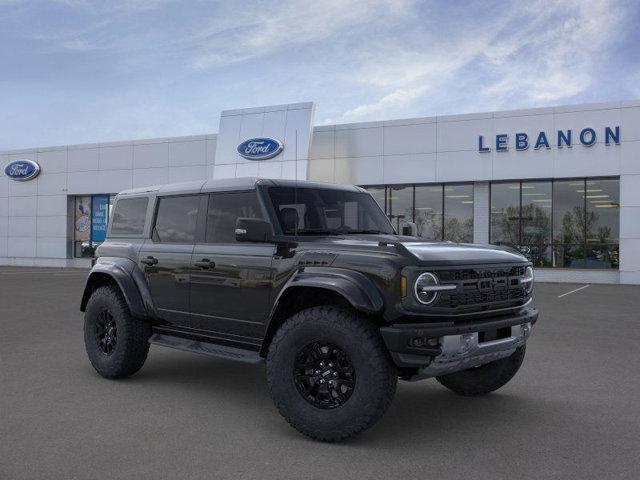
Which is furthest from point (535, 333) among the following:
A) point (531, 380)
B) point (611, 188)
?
point (611, 188)

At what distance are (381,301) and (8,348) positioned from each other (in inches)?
230

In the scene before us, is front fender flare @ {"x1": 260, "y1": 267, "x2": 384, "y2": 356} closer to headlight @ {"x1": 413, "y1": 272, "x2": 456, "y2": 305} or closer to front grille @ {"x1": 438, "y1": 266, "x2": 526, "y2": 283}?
headlight @ {"x1": 413, "y1": 272, "x2": 456, "y2": 305}

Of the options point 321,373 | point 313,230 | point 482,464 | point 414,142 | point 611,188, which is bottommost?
point 482,464

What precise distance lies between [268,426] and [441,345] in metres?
1.53

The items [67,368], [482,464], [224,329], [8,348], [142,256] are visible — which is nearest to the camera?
[482,464]

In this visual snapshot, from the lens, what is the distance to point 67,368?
22.3ft

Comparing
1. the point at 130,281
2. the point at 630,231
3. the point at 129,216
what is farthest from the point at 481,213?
the point at 130,281

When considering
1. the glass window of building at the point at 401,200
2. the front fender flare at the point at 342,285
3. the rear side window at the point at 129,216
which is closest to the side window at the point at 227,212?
the front fender flare at the point at 342,285

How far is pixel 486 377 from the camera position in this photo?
223 inches

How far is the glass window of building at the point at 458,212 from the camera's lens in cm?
2447

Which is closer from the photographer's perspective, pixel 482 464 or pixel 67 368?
pixel 482 464

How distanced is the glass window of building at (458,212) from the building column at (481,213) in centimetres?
19

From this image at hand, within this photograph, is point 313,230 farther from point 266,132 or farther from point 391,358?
point 266,132

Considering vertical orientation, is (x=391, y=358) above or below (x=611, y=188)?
below
